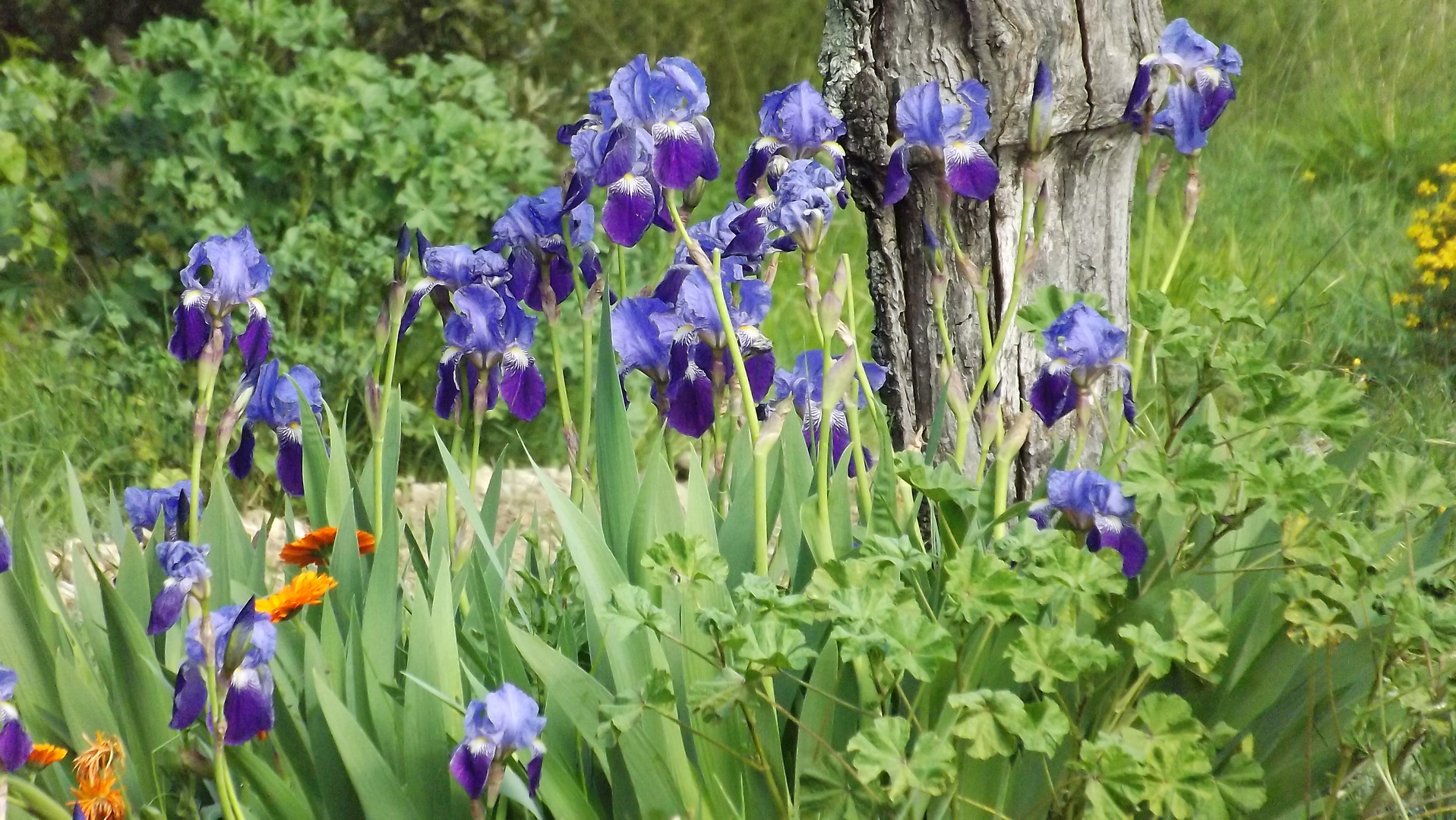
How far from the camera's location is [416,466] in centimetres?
377

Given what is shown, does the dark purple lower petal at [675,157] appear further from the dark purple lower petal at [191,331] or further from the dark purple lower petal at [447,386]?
the dark purple lower petal at [191,331]

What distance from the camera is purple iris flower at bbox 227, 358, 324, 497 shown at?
174 centimetres

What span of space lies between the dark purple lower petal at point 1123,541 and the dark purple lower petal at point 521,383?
72 cm

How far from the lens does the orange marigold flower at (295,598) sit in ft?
4.35

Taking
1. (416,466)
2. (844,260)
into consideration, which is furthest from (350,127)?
(844,260)

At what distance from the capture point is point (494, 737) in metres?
1.17

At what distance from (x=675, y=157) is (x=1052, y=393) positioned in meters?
0.54

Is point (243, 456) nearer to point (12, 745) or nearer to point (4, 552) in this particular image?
point (4, 552)

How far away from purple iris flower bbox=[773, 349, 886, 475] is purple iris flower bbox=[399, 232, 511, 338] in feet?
1.42

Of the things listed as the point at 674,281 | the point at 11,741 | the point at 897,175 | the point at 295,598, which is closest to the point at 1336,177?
the point at 897,175

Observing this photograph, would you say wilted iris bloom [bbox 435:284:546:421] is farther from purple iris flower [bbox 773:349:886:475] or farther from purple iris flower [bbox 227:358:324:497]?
purple iris flower [bbox 773:349:886:475]

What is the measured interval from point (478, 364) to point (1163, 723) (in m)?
0.93

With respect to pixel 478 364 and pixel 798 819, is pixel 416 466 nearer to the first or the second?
pixel 478 364

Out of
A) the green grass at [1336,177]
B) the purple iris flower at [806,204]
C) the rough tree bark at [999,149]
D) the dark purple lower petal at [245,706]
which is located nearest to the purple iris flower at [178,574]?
the dark purple lower petal at [245,706]
